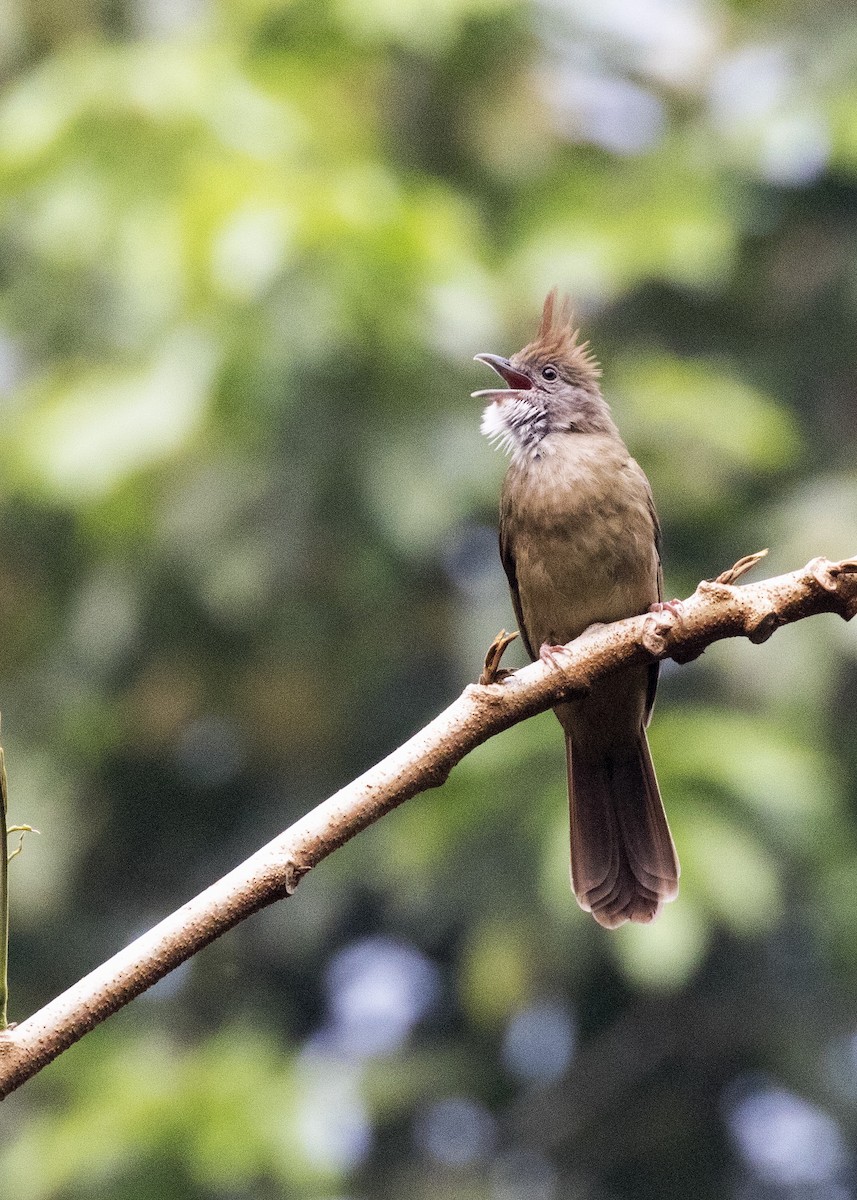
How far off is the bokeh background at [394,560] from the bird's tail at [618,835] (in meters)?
1.51

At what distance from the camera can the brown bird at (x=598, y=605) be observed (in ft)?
12.3

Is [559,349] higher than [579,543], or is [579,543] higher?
[559,349]

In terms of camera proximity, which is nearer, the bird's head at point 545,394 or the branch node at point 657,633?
the branch node at point 657,633

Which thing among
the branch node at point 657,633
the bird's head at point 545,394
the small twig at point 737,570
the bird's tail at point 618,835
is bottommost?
the branch node at point 657,633

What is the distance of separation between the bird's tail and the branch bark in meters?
1.24

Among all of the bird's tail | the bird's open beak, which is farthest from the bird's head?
the bird's tail

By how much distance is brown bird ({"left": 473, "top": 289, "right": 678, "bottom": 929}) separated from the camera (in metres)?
3.73

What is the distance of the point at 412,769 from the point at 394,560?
463cm

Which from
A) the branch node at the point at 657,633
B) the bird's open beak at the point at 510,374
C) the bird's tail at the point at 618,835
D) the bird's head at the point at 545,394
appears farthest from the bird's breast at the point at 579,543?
the branch node at the point at 657,633

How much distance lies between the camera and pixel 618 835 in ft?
12.6

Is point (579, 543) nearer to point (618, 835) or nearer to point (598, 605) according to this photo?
point (598, 605)

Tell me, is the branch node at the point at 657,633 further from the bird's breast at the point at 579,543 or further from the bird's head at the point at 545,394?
the bird's head at the point at 545,394

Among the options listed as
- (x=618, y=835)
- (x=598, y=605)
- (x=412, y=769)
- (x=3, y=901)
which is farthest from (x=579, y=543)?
(x=3, y=901)

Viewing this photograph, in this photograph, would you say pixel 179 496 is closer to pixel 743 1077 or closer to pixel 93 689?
pixel 93 689
